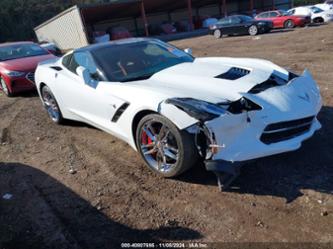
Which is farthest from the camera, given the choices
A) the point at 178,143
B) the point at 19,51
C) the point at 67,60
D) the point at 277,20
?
the point at 277,20

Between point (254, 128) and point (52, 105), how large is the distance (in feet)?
13.0

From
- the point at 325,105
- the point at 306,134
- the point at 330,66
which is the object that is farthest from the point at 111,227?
the point at 330,66

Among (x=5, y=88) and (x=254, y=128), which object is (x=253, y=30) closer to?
(x=5, y=88)

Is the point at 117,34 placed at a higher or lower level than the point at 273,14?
lower

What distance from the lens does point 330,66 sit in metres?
7.62

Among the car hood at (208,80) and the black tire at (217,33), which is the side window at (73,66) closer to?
the car hood at (208,80)

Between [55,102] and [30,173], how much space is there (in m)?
1.69

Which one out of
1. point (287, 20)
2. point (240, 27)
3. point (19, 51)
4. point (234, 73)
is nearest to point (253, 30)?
point (240, 27)

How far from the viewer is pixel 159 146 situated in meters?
3.49

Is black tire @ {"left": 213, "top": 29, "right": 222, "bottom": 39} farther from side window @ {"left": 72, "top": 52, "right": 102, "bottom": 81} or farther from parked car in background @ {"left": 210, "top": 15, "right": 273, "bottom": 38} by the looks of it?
side window @ {"left": 72, "top": 52, "right": 102, "bottom": 81}

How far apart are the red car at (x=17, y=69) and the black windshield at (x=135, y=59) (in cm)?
445

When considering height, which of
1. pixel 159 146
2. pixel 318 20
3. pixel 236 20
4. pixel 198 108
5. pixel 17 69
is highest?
pixel 198 108

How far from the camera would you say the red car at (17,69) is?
27.0 feet

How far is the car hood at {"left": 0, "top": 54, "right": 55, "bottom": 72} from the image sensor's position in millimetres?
8227
